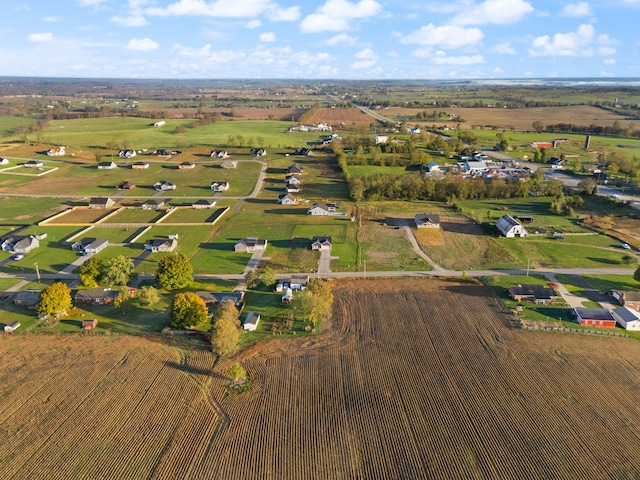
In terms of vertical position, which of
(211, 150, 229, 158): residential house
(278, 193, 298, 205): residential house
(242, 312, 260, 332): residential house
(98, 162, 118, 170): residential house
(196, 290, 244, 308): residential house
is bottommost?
(242, 312, 260, 332): residential house

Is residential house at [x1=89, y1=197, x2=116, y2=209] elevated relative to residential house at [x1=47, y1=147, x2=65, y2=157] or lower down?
lower down

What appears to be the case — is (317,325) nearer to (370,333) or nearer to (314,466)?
(370,333)

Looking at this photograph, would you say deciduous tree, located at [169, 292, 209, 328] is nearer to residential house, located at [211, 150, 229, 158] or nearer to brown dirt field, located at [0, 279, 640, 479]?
brown dirt field, located at [0, 279, 640, 479]

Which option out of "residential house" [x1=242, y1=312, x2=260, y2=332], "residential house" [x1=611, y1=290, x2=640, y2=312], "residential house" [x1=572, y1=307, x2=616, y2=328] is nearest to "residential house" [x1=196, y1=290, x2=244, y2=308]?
"residential house" [x1=242, y1=312, x2=260, y2=332]

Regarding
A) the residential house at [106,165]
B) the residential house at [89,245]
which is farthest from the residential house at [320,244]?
the residential house at [106,165]

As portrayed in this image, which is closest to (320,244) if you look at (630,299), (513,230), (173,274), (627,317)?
(173,274)

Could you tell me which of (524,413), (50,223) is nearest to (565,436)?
(524,413)

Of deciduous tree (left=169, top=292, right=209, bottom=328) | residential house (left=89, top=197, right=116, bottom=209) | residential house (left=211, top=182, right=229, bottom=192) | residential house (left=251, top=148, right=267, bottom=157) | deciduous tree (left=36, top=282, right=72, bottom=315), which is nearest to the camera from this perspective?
deciduous tree (left=169, top=292, right=209, bottom=328)

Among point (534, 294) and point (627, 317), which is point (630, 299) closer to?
point (627, 317)
